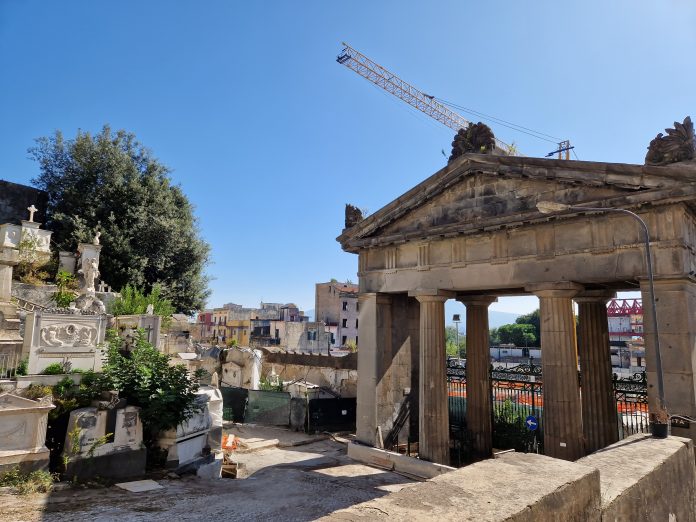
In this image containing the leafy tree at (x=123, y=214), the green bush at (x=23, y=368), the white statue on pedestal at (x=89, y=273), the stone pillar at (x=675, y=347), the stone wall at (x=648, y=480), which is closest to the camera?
the stone wall at (x=648, y=480)

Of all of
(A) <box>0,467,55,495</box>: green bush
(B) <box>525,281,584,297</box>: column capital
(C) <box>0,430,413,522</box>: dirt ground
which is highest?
(B) <box>525,281,584,297</box>: column capital

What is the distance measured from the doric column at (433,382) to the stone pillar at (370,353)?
4.76 feet

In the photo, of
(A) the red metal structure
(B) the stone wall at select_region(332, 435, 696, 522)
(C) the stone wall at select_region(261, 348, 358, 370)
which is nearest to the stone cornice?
(B) the stone wall at select_region(332, 435, 696, 522)

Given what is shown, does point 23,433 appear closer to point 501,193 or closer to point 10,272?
point 501,193

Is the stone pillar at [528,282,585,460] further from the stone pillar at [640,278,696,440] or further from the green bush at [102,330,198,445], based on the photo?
the green bush at [102,330,198,445]

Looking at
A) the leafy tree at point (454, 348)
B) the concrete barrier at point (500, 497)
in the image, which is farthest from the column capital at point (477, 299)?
the concrete barrier at point (500, 497)

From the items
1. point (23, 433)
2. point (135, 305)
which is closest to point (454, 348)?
point (135, 305)

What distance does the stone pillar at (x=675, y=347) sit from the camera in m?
8.20

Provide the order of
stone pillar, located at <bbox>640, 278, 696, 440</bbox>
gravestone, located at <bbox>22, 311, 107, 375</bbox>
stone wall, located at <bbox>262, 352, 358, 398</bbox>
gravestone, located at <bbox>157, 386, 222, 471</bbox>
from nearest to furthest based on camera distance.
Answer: stone pillar, located at <bbox>640, 278, 696, 440</bbox> → gravestone, located at <bbox>157, 386, 222, 471</bbox> → gravestone, located at <bbox>22, 311, 107, 375</bbox> → stone wall, located at <bbox>262, 352, 358, 398</bbox>

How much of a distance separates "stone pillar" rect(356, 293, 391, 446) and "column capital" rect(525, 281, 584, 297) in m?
4.83

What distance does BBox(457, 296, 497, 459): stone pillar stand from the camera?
14242 millimetres

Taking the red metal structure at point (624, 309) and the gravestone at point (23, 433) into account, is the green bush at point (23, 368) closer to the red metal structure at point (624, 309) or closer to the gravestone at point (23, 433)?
the gravestone at point (23, 433)

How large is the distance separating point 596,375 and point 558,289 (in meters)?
3.60

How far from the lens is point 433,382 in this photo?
12.1 m
